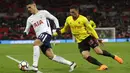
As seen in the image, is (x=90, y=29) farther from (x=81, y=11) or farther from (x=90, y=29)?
(x=81, y=11)

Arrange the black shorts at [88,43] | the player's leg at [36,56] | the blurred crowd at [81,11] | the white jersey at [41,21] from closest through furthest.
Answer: the player's leg at [36,56] → the white jersey at [41,21] → the black shorts at [88,43] → the blurred crowd at [81,11]

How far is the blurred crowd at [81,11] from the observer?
37781 millimetres

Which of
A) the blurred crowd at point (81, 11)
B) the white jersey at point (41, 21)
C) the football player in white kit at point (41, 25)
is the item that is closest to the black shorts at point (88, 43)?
the football player in white kit at point (41, 25)

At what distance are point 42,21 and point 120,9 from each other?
1239 inches

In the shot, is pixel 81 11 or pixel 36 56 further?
pixel 81 11

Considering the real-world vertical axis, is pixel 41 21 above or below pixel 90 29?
above

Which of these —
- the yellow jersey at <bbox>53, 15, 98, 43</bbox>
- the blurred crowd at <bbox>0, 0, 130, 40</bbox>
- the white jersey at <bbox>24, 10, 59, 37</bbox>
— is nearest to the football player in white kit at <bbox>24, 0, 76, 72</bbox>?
the white jersey at <bbox>24, 10, 59, 37</bbox>

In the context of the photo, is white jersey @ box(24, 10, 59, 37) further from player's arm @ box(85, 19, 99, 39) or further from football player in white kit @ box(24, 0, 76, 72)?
player's arm @ box(85, 19, 99, 39)

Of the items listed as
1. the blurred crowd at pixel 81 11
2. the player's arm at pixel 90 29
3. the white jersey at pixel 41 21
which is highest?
the white jersey at pixel 41 21

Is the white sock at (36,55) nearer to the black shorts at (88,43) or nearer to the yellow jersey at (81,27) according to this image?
the yellow jersey at (81,27)

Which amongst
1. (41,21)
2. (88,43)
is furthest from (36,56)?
(88,43)

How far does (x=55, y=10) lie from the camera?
40.4 m

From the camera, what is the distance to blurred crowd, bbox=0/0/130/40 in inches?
1487

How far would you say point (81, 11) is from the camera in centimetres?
3956
